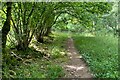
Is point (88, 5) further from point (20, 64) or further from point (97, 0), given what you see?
point (20, 64)

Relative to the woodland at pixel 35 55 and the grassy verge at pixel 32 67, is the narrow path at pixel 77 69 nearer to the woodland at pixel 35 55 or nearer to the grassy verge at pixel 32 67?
the woodland at pixel 35 55

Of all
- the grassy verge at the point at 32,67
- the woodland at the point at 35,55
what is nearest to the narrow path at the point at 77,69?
the woodland at the point at 35,55

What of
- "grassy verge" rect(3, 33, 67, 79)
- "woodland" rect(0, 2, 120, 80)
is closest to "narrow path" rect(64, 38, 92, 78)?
"woodland" rect(0, 2, 120, 80)

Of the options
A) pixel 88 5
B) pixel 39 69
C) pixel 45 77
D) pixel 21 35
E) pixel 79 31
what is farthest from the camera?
pixel 79 31

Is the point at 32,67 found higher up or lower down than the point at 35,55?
higher up

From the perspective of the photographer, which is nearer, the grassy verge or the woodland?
the grassy verge

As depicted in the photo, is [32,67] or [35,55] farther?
[35,55]

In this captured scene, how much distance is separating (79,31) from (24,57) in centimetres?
4098

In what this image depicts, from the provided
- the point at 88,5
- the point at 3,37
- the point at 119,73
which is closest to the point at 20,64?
the point at 3,37

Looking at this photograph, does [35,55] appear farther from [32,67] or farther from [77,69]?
[77,69]

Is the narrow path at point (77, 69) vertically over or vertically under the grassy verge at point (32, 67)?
under

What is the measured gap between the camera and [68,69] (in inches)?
490

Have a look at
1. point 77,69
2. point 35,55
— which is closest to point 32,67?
point 77,69

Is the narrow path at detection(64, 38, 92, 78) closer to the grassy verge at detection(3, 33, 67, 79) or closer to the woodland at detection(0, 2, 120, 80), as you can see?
the woodland at detection(0, 2, 120, 80)
